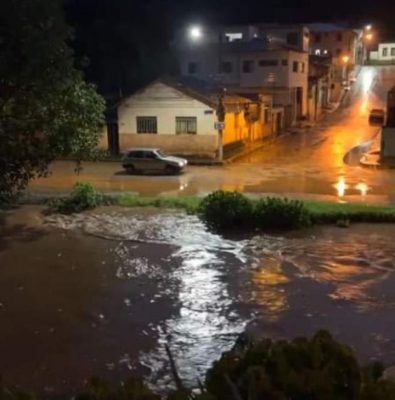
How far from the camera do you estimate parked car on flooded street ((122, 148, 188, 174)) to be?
29.6 m

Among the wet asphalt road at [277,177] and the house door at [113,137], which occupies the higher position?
the house door at [113,137]

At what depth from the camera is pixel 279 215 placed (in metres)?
17.6

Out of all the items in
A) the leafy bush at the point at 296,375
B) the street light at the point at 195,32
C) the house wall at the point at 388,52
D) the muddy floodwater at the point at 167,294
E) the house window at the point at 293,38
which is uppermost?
the house wall at the point at 388,52

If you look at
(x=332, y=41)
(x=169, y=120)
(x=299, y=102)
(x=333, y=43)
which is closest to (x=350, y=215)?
(x=169, y=120)

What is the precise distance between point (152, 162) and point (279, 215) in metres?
13.1

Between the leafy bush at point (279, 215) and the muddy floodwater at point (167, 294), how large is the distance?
0.51 m

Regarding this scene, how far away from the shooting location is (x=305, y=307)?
11.5m

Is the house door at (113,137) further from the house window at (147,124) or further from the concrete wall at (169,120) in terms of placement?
the house window at (147,124)

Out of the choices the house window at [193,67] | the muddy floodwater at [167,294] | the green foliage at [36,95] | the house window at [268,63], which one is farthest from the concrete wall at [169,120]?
the green foliage at [36,95]

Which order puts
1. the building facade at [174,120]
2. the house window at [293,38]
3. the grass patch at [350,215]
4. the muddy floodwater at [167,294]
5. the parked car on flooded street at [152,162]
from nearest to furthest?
1. the muddy floodwater at [167,294]
2. the grass patch at [350,215]
3. the parked car on flooded street at [152,162]
4. the building facade at [174,120]
5. the house window at [293,38]

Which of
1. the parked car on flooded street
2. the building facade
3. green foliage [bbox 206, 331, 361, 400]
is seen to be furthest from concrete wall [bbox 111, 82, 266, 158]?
green foliage [bbox 206, 331, 361, 400]

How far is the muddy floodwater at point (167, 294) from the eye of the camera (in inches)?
370

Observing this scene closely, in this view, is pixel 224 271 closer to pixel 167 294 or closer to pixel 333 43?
pixel 167 294

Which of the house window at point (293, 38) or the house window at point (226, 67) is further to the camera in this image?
the house window at point (293, 38)
